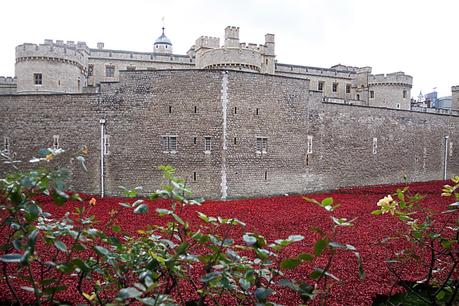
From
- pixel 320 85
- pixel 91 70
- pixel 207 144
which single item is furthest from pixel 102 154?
pixel 320 85

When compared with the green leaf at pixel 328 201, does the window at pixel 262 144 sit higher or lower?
lower

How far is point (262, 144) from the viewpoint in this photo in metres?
18.5

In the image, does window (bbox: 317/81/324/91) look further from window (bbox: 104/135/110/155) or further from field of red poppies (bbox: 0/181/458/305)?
window (bbox: 104/135/110/155)

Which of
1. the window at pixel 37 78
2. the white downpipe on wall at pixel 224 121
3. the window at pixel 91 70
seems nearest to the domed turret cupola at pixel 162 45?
the window at pixel 91 70

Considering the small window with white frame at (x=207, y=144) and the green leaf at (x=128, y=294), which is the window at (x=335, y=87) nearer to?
the small window with white frame at (x=207, y=144)

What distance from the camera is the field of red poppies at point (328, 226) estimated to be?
6008 mm

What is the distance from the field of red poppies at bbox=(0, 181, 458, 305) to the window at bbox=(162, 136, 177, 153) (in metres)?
3.43

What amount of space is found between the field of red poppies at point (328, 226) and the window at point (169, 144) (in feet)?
11.2

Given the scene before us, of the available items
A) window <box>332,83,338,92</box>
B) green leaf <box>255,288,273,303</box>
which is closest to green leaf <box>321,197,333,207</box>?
green leaf <box>255,288,273,303</box>

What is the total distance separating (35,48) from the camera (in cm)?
2548

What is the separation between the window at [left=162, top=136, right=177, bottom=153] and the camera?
17.5 m

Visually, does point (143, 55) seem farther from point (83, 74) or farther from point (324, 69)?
point (324, 69)

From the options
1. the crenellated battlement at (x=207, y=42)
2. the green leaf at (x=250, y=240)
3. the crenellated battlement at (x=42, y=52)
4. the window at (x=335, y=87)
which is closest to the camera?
the green leaf at (x=250, y=240)

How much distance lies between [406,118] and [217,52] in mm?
12952
